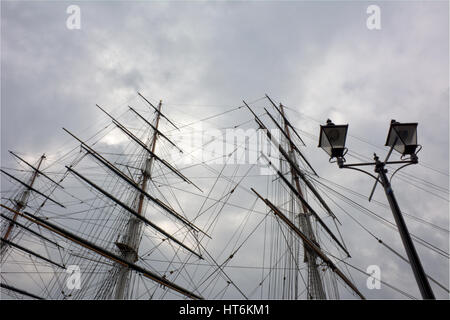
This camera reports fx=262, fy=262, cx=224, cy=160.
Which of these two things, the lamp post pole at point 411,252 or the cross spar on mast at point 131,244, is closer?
the lamp post pole at point 411,252

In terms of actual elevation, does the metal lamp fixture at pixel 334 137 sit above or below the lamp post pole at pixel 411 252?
above

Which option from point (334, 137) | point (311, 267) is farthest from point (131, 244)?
point (334, 137)

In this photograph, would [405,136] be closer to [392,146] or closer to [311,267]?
[392,146]

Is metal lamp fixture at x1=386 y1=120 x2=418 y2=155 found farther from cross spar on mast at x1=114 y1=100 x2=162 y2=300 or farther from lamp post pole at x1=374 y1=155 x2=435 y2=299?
cross spar on mast at x1=114 y1=100 x2=162 y2=300

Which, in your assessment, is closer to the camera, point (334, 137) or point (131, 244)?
point (334, 137)

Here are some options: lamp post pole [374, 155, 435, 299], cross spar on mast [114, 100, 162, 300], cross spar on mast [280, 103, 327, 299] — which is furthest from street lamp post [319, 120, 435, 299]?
cross spar on mast [114, 100, 162, 300]

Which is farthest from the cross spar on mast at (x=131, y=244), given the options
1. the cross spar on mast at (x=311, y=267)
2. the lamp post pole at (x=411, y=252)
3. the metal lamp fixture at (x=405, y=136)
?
the metal lamp fixture at (x=405, y=136)

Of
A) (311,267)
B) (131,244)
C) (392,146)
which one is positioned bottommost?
(311,267)

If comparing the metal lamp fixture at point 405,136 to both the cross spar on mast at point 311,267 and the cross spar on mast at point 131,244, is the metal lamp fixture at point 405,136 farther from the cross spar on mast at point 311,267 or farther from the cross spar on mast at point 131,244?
the cross spar on mast at point 131,244

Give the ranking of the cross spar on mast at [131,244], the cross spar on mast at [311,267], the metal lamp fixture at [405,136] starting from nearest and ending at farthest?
the metal lamp fixture at [405,136] < the cross spar on mast at [311,267] < the cross spar on mast at [131,244]

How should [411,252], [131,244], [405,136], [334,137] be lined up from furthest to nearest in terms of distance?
[131,244] < [334,137] < [405,136] < [411,252]
